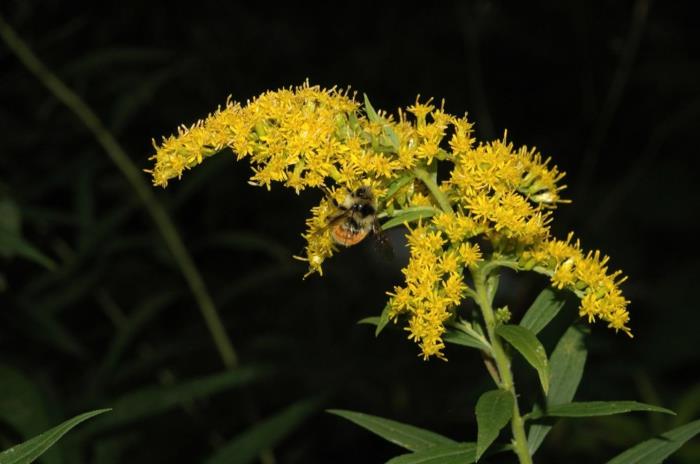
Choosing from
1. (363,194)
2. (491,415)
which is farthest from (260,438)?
(491,415)

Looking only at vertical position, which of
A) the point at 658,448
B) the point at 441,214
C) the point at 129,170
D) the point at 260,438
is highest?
the point at 129,170

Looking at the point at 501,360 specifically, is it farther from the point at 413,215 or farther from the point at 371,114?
the point at 371,114

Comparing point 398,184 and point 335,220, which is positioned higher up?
point 335,220

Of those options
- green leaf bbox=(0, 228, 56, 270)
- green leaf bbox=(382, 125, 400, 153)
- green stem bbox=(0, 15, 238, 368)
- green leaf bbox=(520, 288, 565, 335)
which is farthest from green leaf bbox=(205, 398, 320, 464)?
green leaf bbox=(382, 125, 400, 153)

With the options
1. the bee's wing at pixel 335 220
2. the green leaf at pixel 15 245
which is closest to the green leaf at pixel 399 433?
the bee's wing at pixel 335 220

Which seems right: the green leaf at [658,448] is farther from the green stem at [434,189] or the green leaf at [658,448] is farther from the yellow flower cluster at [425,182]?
the green stem at [434,189]

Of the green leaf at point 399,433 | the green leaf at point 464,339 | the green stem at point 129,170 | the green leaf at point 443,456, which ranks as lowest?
the green leaf at point 443,456

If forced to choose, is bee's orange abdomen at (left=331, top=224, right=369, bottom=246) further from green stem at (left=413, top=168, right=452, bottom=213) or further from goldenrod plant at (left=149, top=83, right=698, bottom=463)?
green stem at (left=413, top=168, right=452, bottom=213)
